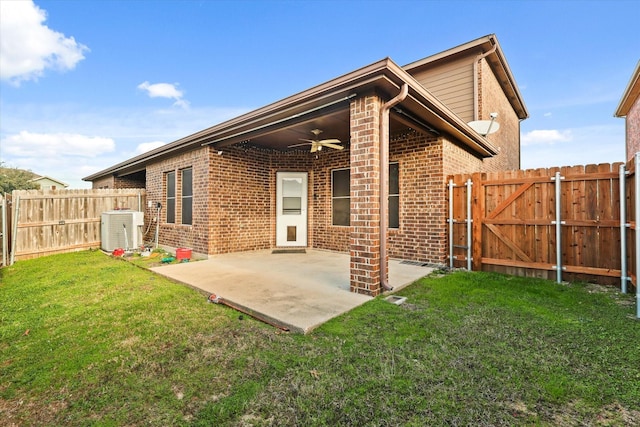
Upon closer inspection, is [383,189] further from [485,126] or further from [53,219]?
[53,219]

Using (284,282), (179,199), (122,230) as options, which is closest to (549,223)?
(284,282)

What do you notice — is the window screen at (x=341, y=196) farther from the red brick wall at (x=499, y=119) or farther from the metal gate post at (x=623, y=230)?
the metal gate post at (x=623, y=230)

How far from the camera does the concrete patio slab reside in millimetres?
3107

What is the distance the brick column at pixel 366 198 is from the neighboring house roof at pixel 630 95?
310 inches

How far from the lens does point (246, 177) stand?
7359 mm

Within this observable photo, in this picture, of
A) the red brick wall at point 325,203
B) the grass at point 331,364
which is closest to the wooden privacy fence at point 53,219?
the grass at point 331,364

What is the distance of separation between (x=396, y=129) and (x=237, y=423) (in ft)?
18.6

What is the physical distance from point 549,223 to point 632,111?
899 centimetres

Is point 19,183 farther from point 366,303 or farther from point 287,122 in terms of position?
point 366,303

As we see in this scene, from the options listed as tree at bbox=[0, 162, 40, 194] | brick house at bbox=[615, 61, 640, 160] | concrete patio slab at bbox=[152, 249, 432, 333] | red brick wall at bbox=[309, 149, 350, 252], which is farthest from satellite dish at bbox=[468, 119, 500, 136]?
tree at bbox=[0, 162, 40, 194]

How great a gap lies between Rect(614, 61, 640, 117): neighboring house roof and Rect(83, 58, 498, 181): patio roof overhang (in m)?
4.07

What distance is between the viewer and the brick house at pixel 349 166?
12.8 feet

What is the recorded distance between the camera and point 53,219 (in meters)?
7.61

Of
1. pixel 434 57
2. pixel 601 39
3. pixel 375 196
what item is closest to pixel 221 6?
pixel 434 57
